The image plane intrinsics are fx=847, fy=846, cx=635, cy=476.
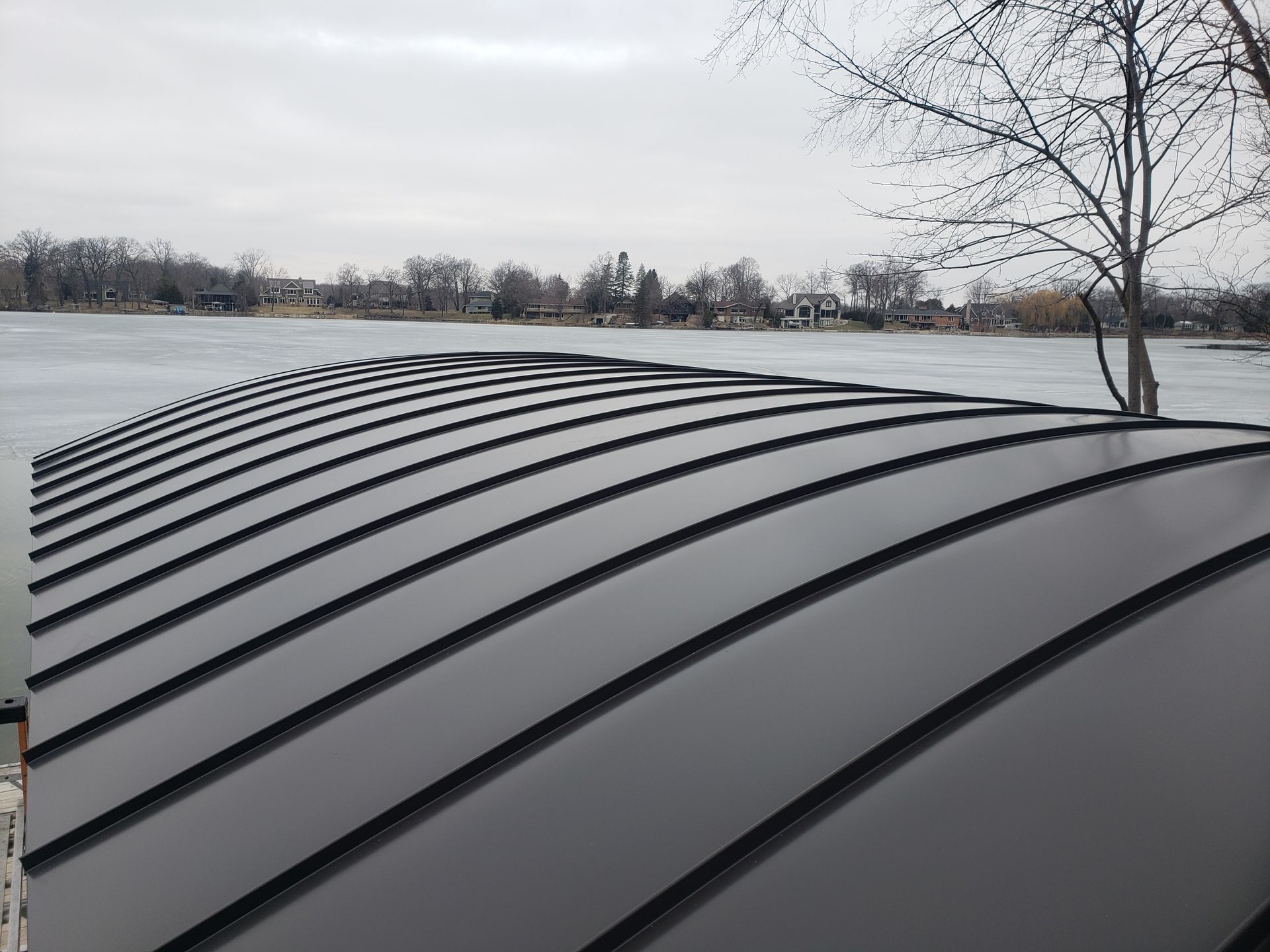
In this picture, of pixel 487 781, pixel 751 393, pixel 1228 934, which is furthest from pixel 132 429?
pixel 1228 934

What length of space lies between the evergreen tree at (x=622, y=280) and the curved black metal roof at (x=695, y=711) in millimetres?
155449

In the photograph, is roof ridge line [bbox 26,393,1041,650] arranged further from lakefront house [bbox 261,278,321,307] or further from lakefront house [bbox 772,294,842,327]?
lakefront house [bbox 261,278,321,307]

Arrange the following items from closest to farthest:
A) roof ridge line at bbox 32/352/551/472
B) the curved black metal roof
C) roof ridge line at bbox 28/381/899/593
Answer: the curved black metal roof
roof ridge line at bbox 28/381/899/593
roof ridge line at bbox 32/352/551/472

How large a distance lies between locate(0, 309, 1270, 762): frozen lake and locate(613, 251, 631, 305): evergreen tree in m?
62.6

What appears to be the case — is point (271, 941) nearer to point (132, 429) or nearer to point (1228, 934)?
point (1228, 934)

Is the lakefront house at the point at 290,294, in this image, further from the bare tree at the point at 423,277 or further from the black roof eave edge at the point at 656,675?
the black roof eave edge at the point at 656,675

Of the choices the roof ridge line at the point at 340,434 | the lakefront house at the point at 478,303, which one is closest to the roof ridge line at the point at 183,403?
the roof ridge line at the point at 340,434

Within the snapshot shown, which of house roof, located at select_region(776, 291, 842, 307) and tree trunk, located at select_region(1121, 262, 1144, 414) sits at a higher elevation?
house roof, located at select_region(776, 291, 842, 307)

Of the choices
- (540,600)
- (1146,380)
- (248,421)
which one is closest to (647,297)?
(1146,380)

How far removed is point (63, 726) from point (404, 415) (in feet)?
17.5

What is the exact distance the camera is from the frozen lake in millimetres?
26984

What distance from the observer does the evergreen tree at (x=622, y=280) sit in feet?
520

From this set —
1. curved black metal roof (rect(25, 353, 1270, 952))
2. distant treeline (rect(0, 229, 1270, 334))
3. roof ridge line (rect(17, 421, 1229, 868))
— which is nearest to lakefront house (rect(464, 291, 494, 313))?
distant treeline (rect(0, 229, 1270, 334))

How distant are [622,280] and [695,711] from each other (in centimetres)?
16115
